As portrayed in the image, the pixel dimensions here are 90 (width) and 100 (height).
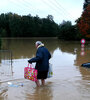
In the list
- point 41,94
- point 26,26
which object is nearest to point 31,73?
point 41,94

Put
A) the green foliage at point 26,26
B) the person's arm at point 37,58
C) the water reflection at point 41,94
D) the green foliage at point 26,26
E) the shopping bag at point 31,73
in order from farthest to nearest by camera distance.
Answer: the green foliage at point 26,26
the green foliage at point 26,26
the shopping bag at point 31,73
the person's arm at point 37,58
the water reflection at point 41,94

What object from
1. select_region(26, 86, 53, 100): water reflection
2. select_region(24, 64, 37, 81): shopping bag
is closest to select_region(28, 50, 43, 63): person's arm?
select_region(24, 64, 37, 81): shopping bag

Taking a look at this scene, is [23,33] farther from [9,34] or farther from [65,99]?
[65,99]

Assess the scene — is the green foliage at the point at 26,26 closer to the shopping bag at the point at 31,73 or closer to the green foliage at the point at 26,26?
the green foliage at the point at 26,26

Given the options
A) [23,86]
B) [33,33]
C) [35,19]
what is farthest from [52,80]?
[35,19]

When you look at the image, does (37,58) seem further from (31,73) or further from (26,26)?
(26,26)

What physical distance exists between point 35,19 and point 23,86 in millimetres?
88447

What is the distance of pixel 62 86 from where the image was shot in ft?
20.2

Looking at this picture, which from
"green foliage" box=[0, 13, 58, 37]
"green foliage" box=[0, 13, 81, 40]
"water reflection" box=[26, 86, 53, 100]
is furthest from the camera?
"green foliage" box=[0, 13, 58, 37]

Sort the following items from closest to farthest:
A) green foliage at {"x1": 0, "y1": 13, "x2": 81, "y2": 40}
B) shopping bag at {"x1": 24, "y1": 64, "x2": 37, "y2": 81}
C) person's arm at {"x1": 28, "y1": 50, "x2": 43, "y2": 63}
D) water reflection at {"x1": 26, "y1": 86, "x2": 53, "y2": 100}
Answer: water reflection at {"x1": 26, "y1": 86, "x2": 53, "y2": 100} < person's arm at {"x1": 28, "y1": 50, "x2": 43, "y2": 63} < shopping bag at {"x1": 24, "y1": 64, "x2": 37, "y2": 81} < green foliage at {"x1": 0, "y1": 13, "x2": 81, "y2": 40}

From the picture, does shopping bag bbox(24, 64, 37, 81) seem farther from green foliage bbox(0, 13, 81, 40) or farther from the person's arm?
green foliage bbox(0, 13, 81, 40)

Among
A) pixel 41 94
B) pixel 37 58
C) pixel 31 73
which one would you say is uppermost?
pixel 37 58

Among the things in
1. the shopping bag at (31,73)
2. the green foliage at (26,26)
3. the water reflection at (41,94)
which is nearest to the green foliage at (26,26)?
the green foliage at (26,26)

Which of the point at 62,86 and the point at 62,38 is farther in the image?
the point at 62,38
